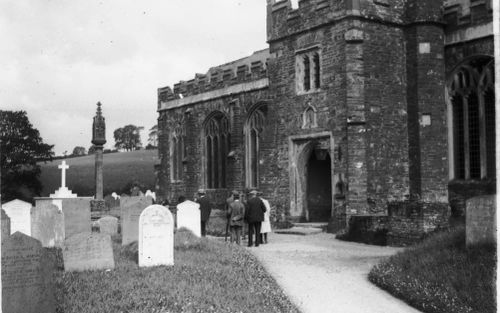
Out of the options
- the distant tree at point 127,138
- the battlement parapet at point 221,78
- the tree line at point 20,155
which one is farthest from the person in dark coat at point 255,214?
the distant tree at point 127,138

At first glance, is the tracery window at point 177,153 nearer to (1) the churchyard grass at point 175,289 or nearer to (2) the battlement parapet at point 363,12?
(2) the battlement parapet at point 363,12

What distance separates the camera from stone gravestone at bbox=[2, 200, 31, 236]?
1713 cm

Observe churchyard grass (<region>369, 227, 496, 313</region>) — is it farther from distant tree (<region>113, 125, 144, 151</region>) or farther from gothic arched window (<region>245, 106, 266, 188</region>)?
distant tree (<region>113, 125, 144, 151</region>)

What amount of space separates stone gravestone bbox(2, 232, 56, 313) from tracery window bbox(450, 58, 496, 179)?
624 inches

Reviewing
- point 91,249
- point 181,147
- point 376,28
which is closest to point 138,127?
point 181,147

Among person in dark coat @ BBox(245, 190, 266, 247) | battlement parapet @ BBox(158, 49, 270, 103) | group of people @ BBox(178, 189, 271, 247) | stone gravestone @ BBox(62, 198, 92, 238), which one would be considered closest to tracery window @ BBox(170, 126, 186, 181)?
battlement parapet @ BBox(158, 49, 270, 103)

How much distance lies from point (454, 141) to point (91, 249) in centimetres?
1441

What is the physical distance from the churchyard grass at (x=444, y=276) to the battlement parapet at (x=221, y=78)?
15010 mm

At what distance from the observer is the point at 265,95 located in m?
27.1

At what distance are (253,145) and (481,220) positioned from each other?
18369 mm

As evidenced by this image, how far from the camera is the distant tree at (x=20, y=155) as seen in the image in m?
44.3

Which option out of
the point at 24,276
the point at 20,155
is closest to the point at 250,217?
the point at 24,276

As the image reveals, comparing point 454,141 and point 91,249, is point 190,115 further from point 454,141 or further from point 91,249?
point 91,249

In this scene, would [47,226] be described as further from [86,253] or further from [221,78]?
[221,78]
